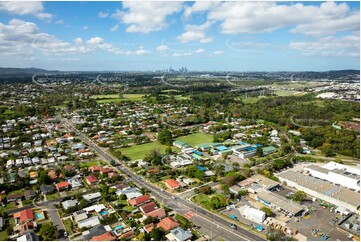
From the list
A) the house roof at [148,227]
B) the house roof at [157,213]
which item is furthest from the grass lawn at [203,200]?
the house roof at [148,227]

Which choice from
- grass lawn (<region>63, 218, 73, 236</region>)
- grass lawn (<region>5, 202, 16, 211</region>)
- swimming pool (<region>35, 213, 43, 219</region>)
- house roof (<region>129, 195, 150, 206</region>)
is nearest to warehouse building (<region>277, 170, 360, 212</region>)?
house roof (<region>129, 195, 150, 206</region>)

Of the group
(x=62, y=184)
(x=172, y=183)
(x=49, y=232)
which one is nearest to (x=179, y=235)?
(x=172, y=183)

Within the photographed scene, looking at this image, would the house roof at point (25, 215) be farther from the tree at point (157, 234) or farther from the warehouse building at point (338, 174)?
the warehouse building at point (338, 174)

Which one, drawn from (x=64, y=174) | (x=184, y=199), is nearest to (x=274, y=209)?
(x=184, y=199)

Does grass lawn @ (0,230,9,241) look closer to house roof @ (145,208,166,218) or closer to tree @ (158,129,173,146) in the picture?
house roof @ (145,208,166,218)

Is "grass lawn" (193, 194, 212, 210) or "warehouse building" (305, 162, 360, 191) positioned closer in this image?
"grass lawn" (193, 194, 212, 210)
